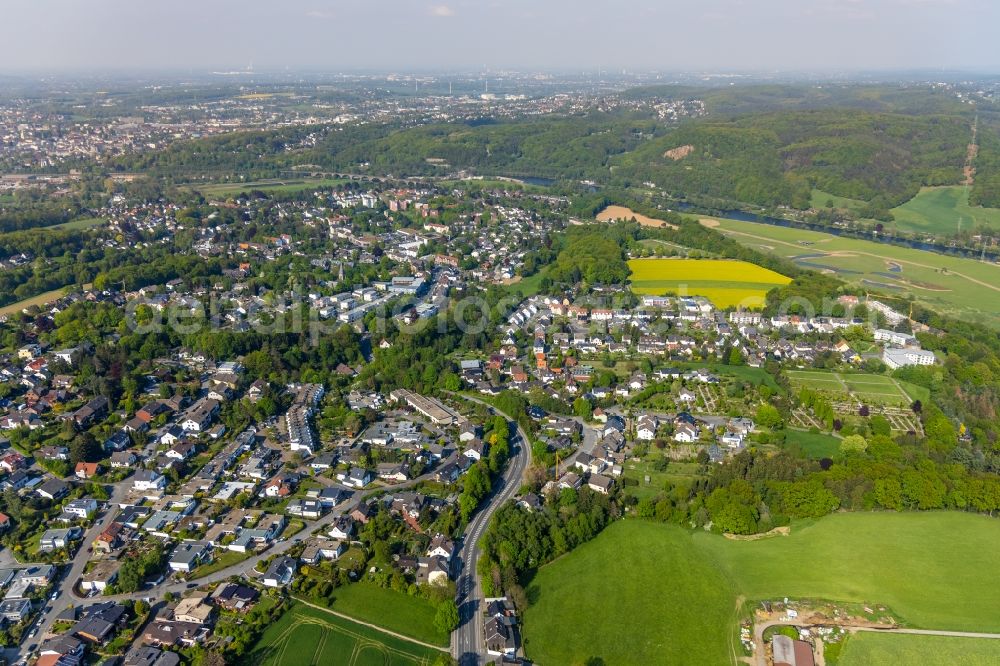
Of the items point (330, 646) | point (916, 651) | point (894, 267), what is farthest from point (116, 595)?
point (894, 267)

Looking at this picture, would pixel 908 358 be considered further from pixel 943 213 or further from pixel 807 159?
pixel 807 159

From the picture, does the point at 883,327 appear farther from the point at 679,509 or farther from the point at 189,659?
the point at 189,659

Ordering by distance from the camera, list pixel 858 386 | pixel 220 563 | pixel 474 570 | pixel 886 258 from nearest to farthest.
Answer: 1. pixel 474 570
2. pixel 220 563
3. pixel 858 386
4. pixel 886 258

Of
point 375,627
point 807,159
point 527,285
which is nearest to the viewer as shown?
→ point 375,627

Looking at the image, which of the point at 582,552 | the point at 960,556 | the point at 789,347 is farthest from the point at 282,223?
the point at 960,556

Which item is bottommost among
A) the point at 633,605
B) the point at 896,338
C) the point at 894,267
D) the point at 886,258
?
the point at 633,605

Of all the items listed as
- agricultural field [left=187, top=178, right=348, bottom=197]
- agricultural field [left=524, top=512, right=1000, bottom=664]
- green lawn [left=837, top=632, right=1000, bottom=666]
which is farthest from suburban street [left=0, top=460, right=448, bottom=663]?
agricultural field [left=187, top=178, right=348, bottom=197]

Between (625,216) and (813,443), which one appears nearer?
(813,443)

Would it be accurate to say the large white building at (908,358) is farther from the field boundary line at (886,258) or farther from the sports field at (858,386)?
the field boundary line at (886,258)
